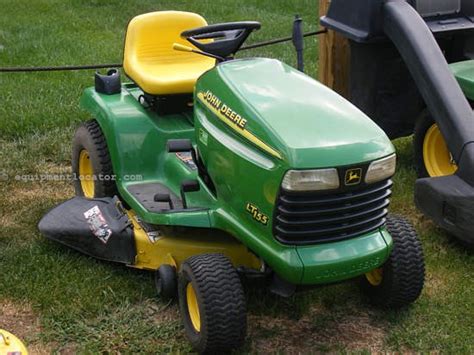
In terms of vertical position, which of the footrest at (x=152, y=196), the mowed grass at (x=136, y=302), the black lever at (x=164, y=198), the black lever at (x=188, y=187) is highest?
the black lever at (x=188, y=187)

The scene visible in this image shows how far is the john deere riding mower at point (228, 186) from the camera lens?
8.08ft

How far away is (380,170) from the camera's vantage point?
251 centimetres

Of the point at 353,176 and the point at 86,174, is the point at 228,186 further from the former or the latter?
the point at 86,174

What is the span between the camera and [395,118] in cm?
418

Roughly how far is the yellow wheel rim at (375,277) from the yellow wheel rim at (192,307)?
2.32ft

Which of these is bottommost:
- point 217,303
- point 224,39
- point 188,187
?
point 217,303

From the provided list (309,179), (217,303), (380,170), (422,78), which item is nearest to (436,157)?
(422,78)

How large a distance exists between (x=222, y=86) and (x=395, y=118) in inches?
66.4

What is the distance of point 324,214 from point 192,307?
1.97ft

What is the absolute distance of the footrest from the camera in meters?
3.04

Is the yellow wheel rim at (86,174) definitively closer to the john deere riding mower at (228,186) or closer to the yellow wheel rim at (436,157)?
the john deere riding mower at (228,186)

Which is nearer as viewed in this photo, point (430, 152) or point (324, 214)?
point (324, 214)

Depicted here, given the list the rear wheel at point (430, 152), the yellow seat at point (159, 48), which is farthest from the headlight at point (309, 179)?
the rear wheel at point (430, 152)

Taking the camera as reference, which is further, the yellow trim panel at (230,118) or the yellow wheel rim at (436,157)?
the yellow wheel rim at (436,157)
